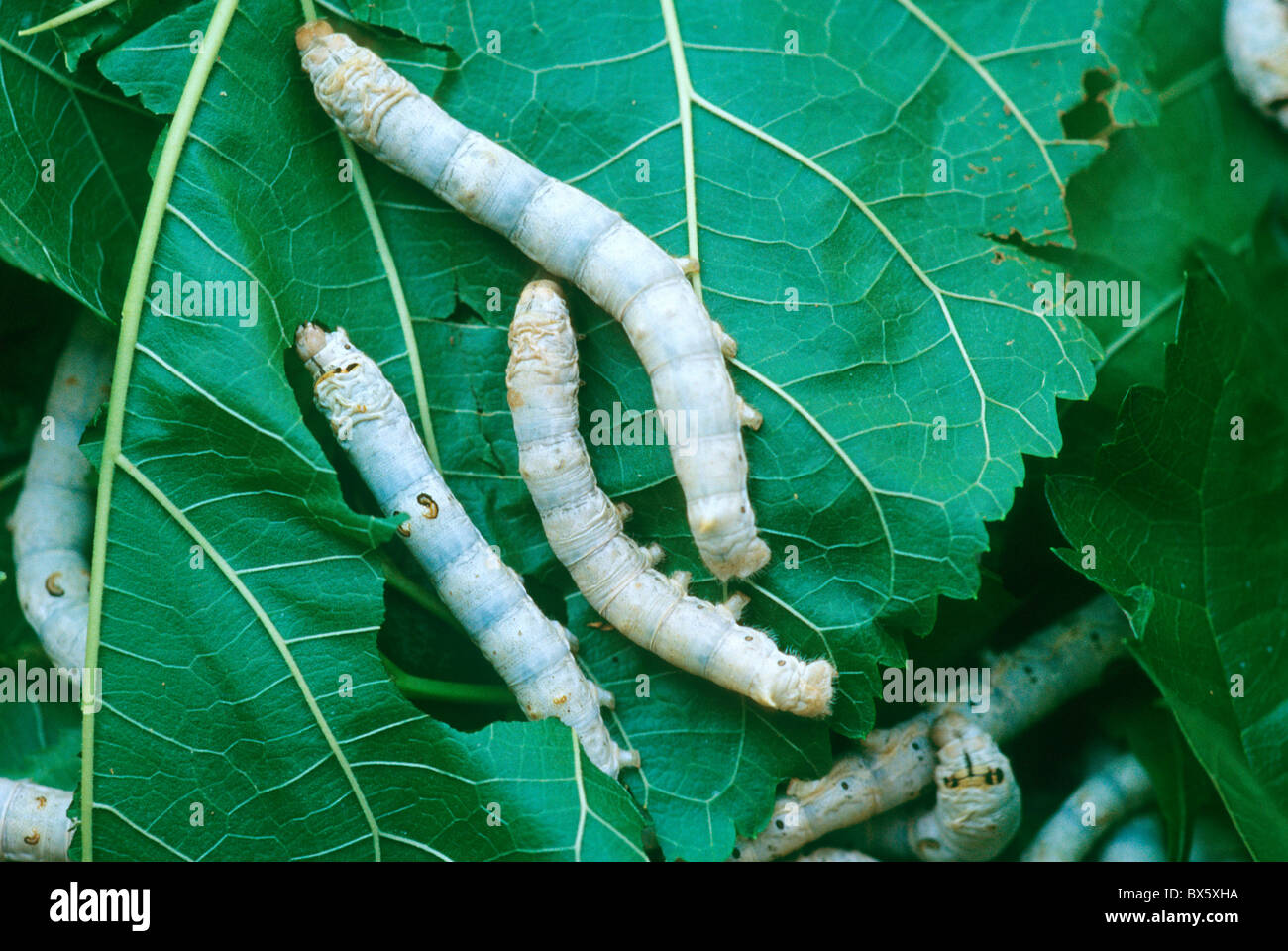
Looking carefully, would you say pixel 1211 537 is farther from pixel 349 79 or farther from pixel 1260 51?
pixel 349 79

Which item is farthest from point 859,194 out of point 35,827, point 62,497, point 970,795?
point 35,827

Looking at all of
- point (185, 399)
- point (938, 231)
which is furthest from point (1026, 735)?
point (185, 399)

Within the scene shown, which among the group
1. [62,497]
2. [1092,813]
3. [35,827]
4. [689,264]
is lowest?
[1092,813]

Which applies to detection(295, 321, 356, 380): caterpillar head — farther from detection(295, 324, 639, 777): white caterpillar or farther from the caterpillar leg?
the caterpillar leg

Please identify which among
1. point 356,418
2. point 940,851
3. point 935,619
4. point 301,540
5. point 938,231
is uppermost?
point 938,231
